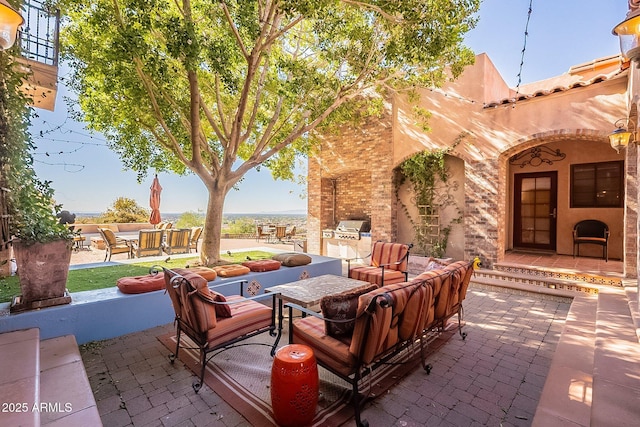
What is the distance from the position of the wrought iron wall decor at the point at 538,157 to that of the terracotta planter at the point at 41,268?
31.9 feet

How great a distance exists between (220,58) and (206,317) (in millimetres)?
3637

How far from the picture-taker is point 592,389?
2.25m

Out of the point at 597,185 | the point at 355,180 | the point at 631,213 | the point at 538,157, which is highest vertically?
the point at 538,157

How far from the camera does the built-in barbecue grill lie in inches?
349

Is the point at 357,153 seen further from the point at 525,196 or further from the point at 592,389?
the point at 592,389

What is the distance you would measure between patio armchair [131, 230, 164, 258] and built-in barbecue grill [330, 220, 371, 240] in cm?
488

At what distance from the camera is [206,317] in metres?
2.65

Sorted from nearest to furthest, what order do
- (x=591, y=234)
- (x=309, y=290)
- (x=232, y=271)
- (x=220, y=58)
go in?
(x=309, y=290)
(x=220, y=58)
(x=232, y=271)
(x=591, y=234)

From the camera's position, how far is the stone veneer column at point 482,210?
21.4 ft

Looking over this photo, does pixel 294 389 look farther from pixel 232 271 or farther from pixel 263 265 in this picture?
pixel 263 265

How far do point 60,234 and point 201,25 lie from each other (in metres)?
4.41

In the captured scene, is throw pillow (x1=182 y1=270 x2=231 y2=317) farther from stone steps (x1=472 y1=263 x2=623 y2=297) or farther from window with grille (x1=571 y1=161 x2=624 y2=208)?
window with grille (x1=571 y1=161 x2=624 y2=208)

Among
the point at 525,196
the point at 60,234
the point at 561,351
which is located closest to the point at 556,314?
the point at 561,351

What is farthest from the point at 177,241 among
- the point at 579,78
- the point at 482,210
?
the point at 579,78
